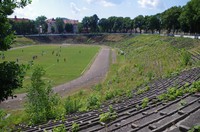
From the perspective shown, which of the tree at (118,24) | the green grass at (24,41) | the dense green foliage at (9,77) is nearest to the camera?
the dense green foliage at (9,77)

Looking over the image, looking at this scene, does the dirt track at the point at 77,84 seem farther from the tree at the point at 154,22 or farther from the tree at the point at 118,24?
the tree at the point at 118,24

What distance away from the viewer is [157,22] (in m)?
136

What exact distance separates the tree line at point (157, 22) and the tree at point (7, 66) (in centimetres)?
6885

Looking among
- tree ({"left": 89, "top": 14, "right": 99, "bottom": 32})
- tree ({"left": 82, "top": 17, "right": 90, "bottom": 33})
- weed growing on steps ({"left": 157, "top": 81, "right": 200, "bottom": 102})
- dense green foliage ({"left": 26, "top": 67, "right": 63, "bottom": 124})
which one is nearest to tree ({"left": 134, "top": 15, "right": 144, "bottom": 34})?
tree ({"left": 89, "top": 14, "right": 99, "bottom": 32})

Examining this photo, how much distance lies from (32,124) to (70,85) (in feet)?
78.3

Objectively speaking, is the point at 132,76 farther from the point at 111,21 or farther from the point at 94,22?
the point at 94,22

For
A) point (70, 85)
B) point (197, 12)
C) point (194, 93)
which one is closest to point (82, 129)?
point (194, 93)

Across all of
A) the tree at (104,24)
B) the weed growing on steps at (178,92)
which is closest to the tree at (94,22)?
the tree at (104,24)

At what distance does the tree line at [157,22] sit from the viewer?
78.0 m

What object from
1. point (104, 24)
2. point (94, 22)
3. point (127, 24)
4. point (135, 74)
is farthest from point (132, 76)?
point (94, 22)

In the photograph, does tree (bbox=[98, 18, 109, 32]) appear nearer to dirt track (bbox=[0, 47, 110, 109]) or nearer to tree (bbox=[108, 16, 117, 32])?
tree (bbox=[108, 16, 117, 32])

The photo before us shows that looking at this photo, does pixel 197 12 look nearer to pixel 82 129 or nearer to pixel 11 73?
pixel 82 129

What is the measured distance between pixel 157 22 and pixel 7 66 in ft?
435

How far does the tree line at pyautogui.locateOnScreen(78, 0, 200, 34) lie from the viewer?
78.0 metres
